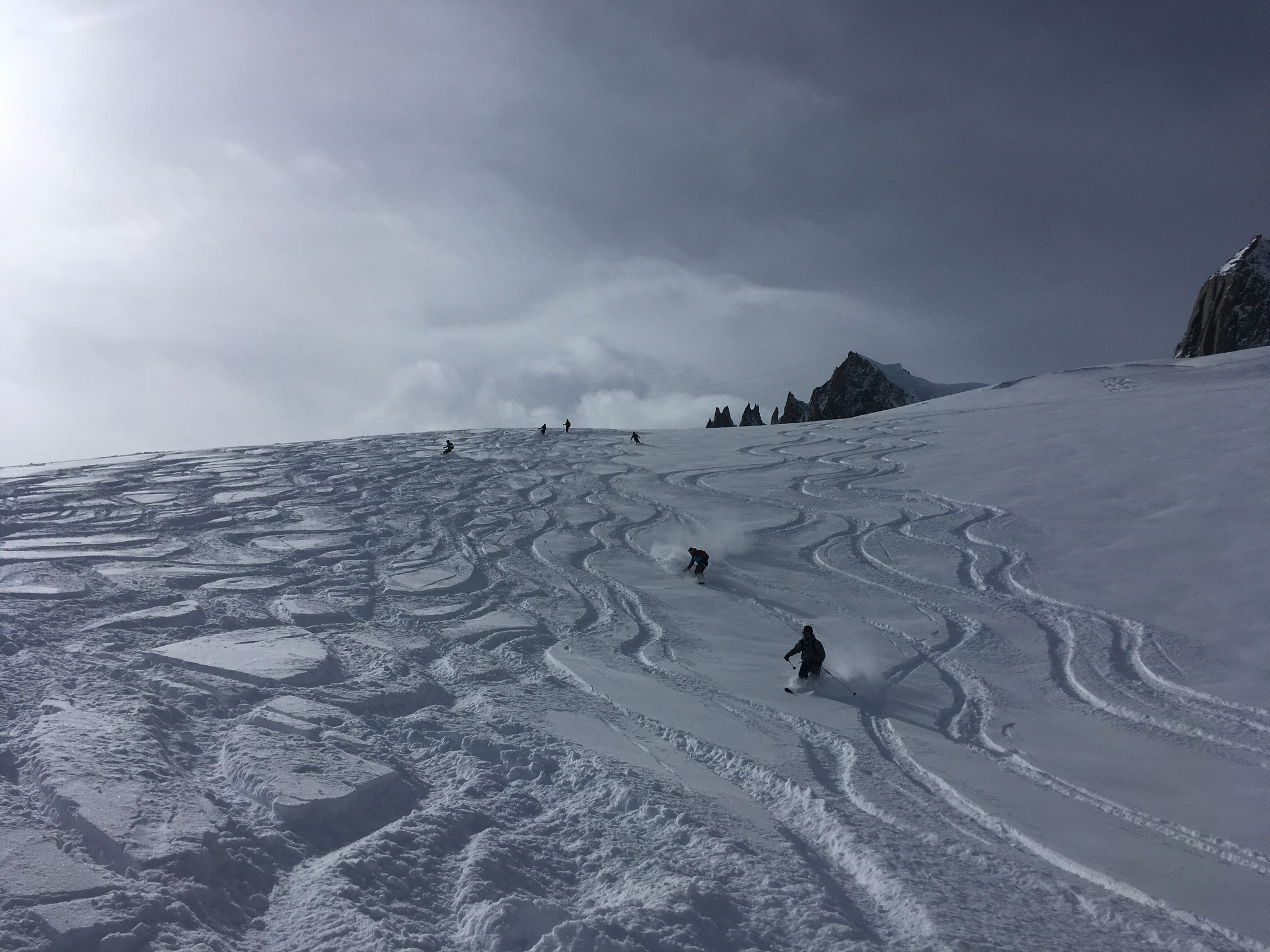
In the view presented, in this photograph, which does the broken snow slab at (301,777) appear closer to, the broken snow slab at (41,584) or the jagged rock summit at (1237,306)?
the broken snow slab at (41,584)

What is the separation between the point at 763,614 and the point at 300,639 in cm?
632

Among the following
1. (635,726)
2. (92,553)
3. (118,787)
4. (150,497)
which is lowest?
(635,726)

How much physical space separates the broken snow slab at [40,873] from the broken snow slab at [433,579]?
6.63 metres

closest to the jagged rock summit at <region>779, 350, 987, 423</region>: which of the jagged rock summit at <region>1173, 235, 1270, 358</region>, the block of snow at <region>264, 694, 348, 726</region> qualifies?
the jagged rock summit at <region>1173, 235, 1270, 358</region>

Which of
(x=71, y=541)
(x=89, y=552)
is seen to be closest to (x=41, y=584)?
(x=89, y=552)

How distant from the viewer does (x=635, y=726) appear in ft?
20.4

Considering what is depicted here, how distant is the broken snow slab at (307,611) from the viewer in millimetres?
8430

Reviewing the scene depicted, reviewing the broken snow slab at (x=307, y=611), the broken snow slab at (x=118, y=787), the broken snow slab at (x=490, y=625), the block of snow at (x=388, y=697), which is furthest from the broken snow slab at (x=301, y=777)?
the broken snow slab at (x=490, y=625)

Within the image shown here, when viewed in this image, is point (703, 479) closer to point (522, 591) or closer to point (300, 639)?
point (522, 591)

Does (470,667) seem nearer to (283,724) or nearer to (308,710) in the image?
(308,710)

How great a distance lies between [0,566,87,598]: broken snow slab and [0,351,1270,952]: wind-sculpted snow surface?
81mm

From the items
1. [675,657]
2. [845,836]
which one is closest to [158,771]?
[845,836]

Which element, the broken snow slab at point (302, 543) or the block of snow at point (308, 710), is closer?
the block of snow at point (308, 710)

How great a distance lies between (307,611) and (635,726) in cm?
489
